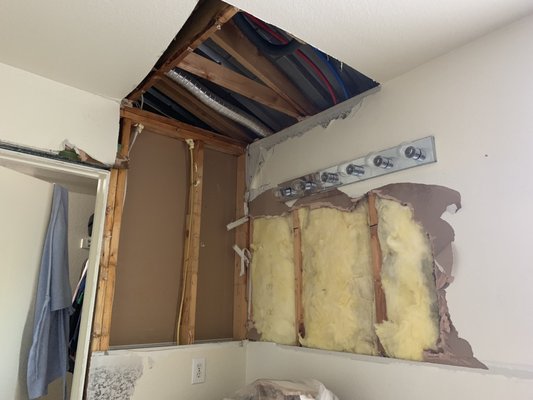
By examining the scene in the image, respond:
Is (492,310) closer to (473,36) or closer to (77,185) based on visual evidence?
(473,36)

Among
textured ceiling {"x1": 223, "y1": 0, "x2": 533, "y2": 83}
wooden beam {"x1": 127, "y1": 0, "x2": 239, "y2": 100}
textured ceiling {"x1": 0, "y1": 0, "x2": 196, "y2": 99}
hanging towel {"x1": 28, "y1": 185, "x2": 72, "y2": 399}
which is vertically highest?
wooden beam {"x1": 127, "y1": 0, "x2": 239, "y2": 100}

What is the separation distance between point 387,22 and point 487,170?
633mm

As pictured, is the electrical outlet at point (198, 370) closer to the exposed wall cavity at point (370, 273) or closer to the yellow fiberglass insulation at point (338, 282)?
the exposed wall cavity at point (370, 273)

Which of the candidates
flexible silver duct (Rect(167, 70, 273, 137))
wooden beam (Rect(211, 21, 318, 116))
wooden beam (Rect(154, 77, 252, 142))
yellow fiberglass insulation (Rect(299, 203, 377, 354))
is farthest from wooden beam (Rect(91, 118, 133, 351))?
yellow fiberglass insulation (Rect(299, 203, 377, 354))

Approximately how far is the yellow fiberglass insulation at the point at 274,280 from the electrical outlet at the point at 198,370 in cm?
35

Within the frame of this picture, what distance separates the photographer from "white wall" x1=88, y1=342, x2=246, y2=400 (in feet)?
5.68

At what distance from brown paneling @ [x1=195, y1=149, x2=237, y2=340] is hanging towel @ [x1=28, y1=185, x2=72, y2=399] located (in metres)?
0.71

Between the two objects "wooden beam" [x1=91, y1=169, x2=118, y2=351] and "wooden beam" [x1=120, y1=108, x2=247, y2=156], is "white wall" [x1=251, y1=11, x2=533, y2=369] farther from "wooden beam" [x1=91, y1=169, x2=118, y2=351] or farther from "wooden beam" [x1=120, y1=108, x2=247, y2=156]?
"wooden beam" [x1=91, y1=169, x2=118, y2=351]

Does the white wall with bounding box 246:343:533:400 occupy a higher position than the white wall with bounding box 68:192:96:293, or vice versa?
the white wall with bounding box 68:192:96:293

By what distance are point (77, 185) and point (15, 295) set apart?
0.74 m

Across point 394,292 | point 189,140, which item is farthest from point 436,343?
point 189,140

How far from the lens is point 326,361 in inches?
68.3

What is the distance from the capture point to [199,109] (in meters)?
2.19

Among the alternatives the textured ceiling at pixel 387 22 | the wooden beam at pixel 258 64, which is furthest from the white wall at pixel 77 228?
the textured ceiling at pixel 387 22
